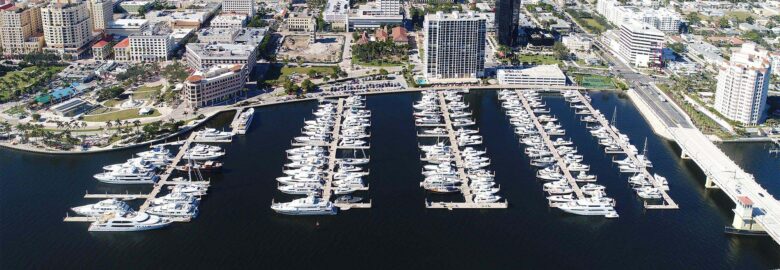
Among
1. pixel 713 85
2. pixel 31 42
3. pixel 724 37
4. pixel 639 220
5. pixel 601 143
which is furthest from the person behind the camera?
pixel 724 37

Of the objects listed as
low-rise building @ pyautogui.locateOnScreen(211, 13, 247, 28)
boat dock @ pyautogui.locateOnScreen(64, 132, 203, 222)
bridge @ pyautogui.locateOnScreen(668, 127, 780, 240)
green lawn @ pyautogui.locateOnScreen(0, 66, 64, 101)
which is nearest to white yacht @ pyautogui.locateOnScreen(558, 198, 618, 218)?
bridge @ pyautogui.locateOnScreen(668, 127, 780, 240)

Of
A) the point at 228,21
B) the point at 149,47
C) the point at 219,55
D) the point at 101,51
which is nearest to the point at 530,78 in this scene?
the point at 219,55

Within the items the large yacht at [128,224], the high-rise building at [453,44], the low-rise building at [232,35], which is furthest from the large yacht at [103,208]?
the low-rise building at [232,35]

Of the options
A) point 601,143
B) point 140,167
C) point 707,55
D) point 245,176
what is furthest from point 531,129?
point 707,55

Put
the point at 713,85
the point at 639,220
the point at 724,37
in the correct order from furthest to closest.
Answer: the point at 724,37, the point at 713,85, the point at 639,220

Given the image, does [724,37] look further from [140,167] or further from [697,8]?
[140,167]

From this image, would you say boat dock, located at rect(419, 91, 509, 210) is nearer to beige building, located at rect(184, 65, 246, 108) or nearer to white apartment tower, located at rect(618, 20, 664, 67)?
beige building, located at rect(184, 65, 246, 108)

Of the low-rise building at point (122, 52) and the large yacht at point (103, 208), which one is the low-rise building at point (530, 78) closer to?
the low-rise building at point (122, 52)
